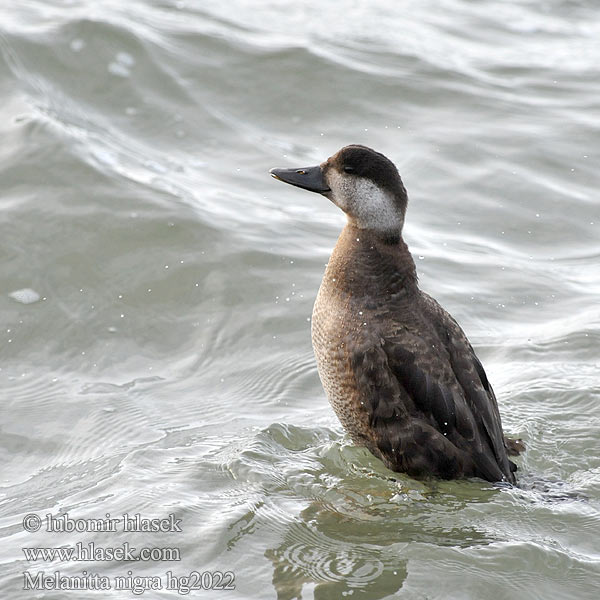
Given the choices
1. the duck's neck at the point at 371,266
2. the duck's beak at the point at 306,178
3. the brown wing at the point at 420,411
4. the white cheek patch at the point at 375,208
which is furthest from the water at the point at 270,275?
the duck's beak at the point at 306,178

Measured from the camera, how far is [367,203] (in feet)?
18.9

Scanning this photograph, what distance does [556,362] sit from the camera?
7008 mm

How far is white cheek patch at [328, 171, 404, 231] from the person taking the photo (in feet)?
18.8

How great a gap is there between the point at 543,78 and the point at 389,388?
7.44 meters

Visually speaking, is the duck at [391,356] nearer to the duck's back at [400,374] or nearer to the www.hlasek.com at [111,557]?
the duck's back at [400,374]

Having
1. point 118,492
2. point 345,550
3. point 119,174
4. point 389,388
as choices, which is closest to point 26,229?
point 119,174

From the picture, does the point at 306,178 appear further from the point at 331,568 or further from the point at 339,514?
Result: the point at 331,568

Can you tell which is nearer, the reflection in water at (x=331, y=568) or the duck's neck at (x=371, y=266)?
the reflection in water at (x=331, y=568)

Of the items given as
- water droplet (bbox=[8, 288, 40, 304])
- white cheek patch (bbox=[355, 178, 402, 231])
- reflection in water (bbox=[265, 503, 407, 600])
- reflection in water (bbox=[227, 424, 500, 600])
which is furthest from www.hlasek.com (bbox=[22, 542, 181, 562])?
water droplet (bbox=[8, 288, 40, 304])

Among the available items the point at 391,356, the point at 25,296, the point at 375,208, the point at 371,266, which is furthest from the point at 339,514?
the point at 25,296

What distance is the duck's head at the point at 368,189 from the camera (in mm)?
5711

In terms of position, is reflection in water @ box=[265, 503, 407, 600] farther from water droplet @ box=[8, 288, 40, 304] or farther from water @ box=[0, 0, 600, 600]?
water droplet @ box=[8, 288, 40, 304]

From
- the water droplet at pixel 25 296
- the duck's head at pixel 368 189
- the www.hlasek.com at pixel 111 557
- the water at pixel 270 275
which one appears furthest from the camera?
the water droplet at pixel 25 296

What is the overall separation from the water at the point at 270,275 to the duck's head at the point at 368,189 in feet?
4.58
